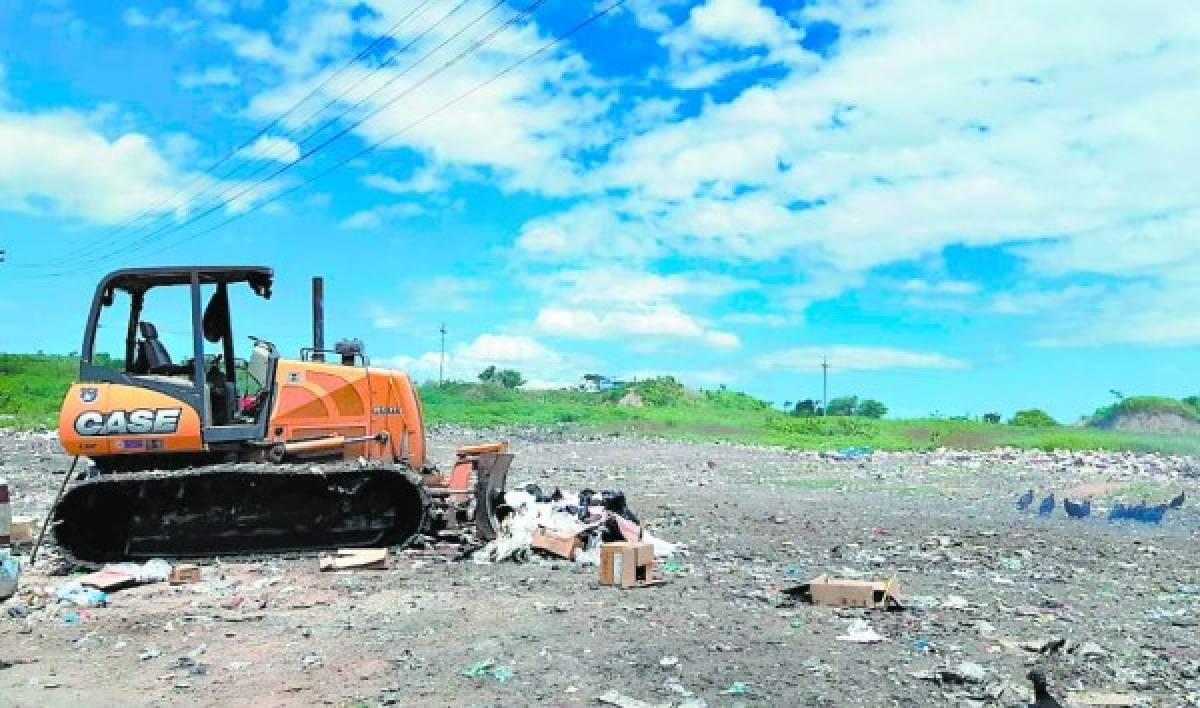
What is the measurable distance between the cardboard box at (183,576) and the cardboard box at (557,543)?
2.50m

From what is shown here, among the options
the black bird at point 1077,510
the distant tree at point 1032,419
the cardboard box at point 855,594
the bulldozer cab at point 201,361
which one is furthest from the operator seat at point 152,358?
the distant tree at point 1032,419

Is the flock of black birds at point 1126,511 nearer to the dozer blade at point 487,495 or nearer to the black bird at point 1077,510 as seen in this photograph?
the black bird at point 1077,510

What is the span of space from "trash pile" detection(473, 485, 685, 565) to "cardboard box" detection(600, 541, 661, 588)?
572mm

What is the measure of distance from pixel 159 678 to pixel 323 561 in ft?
9.02

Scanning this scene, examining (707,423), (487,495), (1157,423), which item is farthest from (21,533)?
(1157,423)

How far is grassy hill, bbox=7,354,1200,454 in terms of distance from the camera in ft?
97.7

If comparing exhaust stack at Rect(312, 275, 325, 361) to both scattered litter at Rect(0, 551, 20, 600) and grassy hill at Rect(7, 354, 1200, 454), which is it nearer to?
scattered litter at Rect(0, 551, 20, 600)

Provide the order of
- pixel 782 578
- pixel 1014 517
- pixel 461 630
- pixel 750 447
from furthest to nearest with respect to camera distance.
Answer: pixel 750 447, pixel 1014 517, pixel 782 578, pixel 461 630

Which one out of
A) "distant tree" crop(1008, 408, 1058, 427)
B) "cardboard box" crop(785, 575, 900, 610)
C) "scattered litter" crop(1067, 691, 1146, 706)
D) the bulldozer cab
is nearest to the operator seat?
the bulldozer cab

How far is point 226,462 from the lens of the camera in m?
8.95

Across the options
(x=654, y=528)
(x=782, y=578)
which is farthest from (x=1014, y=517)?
(x=782, y=578)

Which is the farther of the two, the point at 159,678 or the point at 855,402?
the point at 855,402

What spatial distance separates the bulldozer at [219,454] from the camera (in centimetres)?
868

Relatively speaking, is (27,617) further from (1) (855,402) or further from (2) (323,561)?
(1) (855,402)
